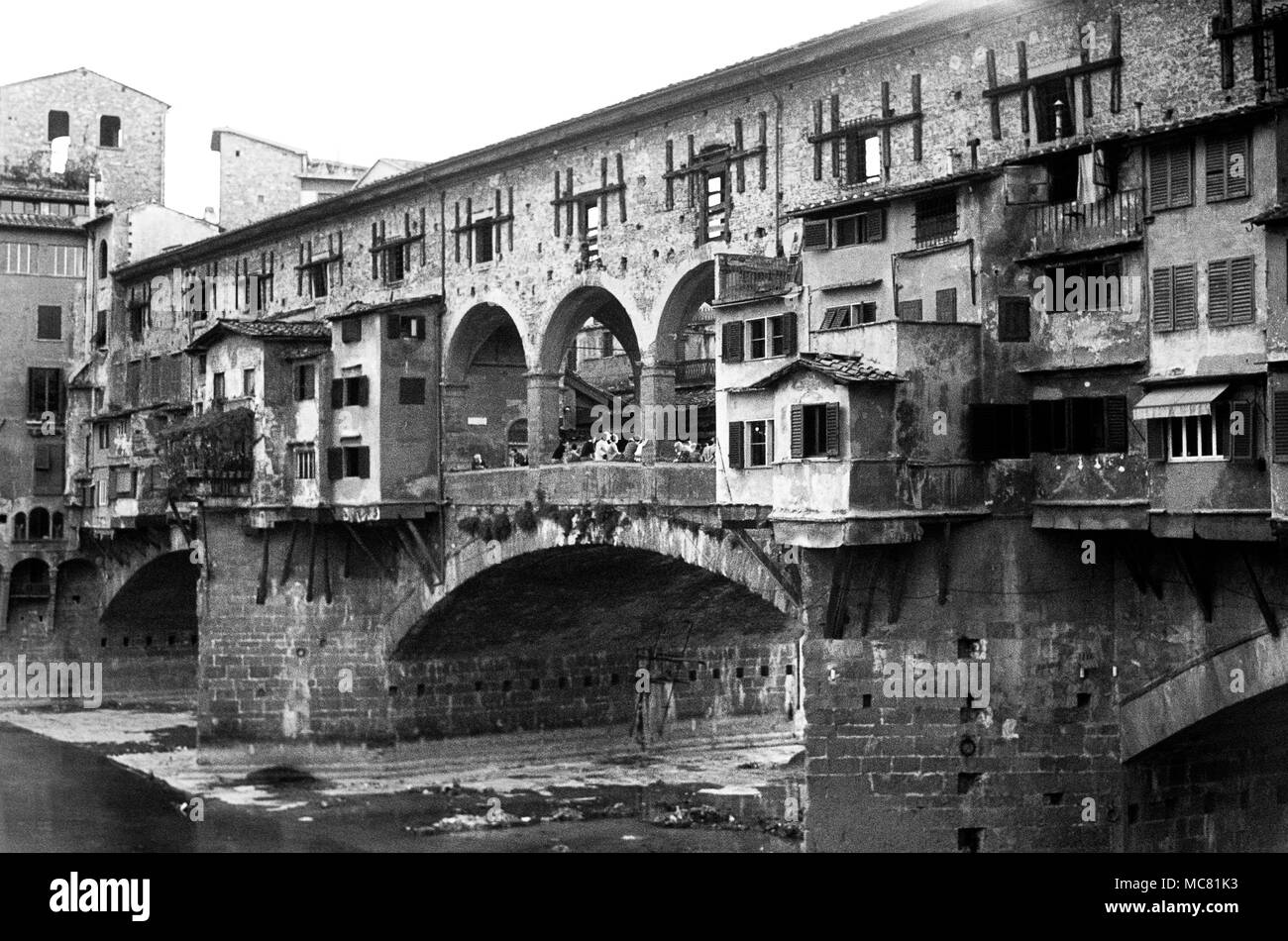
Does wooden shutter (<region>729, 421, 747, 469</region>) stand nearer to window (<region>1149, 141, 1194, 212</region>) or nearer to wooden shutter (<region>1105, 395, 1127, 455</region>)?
wooden shutter (<region>1105, 395, 1127, 455</region>)

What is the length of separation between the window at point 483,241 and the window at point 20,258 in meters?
31.7

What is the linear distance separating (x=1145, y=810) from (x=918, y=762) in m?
4.06

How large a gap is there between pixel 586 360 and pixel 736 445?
121 feet

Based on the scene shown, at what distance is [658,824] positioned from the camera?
164 feet

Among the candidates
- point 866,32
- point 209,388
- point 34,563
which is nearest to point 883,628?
point 866,32

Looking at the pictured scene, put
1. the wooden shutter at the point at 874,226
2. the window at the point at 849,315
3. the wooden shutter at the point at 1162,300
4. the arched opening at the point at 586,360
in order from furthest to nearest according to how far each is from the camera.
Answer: the arched opening at the point at 586,360
the window at the point at 849,315
the wooden shutter at the point at 874,226
the wooden shutter at the point at 1162,300

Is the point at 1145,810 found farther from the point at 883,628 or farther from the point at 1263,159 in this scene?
the point at 1263,159

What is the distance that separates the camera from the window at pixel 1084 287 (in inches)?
1260

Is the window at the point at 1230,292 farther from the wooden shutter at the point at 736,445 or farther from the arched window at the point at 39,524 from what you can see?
the arched window at the point at 39,524

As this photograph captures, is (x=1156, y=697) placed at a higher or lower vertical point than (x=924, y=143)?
lower

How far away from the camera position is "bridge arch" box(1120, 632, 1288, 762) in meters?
30.6

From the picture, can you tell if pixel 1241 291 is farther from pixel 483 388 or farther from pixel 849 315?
pixel 483 388

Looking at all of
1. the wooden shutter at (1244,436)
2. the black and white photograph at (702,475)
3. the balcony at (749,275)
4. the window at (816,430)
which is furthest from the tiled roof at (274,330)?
the wooden shutter at (1244,436)

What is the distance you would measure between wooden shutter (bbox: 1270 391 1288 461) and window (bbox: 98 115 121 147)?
63643 mm
